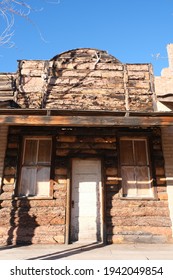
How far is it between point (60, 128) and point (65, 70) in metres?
2.36

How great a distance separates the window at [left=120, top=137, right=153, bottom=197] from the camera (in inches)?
268

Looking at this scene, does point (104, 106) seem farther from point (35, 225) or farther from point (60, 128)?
point (35, 225)

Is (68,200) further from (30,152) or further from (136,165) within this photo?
(136,165)

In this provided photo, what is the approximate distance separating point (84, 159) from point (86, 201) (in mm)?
1210

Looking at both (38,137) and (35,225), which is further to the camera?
(38,137)

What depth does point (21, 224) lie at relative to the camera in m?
6.32

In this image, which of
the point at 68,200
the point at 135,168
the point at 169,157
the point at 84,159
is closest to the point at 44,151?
the point at 84,159

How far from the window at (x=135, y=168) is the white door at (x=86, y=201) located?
792 mm

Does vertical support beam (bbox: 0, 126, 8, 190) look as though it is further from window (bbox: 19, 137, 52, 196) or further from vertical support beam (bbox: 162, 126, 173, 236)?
vertical support beam (bbox: 162, 126, 173, 236)

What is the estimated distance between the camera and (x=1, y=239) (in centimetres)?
616

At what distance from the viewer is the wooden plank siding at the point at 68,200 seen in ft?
20.5

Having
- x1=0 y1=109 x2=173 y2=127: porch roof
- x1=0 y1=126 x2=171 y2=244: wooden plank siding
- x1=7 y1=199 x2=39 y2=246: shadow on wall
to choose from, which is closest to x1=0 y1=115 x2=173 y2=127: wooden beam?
x1=0 y1=109 x2=173 y2=127: porch roof

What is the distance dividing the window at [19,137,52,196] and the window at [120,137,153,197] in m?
2.24

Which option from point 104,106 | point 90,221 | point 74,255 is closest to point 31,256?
point 74,255
